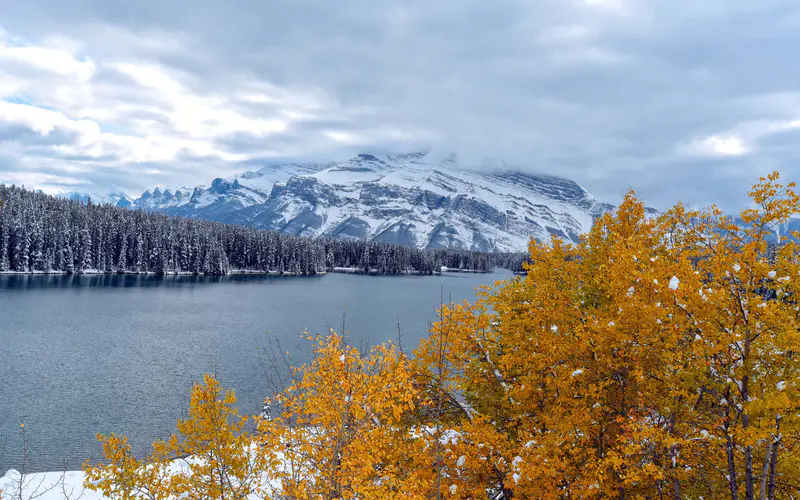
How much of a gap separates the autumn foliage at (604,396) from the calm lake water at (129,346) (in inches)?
143

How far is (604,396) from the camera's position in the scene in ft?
41.5

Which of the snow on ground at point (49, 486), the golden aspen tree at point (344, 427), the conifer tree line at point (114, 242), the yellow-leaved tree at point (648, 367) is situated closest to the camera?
the yellow-leaved tree at point (648, 367)

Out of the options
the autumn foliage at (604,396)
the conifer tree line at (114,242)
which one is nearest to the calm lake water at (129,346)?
the autumn foliage at (604,396)

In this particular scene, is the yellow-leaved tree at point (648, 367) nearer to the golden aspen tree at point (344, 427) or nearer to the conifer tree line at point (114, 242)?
the golden aspen tree at point (344, 427)

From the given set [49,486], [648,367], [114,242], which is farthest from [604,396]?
[114,242]

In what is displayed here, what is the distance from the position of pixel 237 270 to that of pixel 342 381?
169888mm

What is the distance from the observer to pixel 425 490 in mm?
13453

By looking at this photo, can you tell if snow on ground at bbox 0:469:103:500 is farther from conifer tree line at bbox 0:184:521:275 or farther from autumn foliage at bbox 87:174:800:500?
conifer tree line at bbox 0:184:521:275

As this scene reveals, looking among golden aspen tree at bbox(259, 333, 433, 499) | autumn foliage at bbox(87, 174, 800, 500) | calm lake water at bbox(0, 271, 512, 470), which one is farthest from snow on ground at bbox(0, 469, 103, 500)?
golden aspen tree at bbox(259, 333, 433, 499)

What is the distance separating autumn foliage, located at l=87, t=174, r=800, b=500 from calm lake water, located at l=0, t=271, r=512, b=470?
143 inches

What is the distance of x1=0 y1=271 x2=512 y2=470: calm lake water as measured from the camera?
101 ft

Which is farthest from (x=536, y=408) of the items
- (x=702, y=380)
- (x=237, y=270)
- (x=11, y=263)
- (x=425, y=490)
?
(x=237, y=270)

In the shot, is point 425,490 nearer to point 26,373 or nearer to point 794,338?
point 794,338

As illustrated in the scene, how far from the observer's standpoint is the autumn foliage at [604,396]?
10188 millimetres
